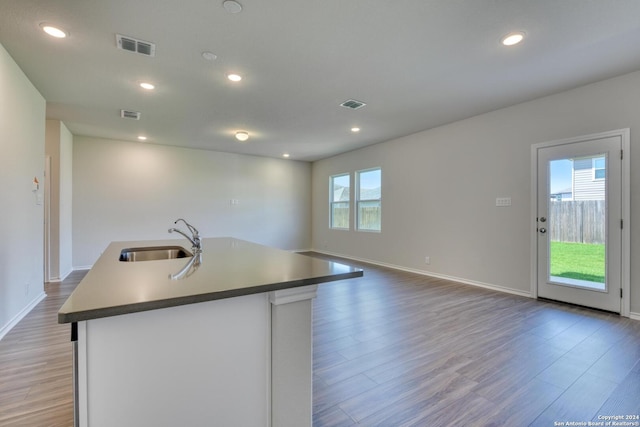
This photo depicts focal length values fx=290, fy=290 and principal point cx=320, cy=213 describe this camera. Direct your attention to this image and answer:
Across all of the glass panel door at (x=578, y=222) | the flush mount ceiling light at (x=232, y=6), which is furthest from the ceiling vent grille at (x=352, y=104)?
the glass panel door at (x=578, y=222)

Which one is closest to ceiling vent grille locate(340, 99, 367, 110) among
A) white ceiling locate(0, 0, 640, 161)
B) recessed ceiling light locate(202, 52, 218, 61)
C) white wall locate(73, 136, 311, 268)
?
white ceiling locate(0, 0, 640, 161)

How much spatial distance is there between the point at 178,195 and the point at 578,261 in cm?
709

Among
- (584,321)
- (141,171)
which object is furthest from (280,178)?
(584,321)

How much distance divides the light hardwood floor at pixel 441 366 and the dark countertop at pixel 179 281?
88 cm

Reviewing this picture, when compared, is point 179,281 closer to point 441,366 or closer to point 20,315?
point 441,366

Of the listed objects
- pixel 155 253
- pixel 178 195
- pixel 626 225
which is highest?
Result: pixel 178 195

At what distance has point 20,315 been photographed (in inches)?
121

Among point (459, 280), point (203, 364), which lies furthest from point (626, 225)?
point (203, 364)

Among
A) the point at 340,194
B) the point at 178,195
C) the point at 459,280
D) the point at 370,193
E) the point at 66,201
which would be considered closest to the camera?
the point at 459,280

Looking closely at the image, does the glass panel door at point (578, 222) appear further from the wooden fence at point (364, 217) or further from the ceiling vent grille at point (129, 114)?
the ceiling vent grille at point (129, 114)

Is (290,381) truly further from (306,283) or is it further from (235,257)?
(235,257)

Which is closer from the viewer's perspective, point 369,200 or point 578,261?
point 578,261

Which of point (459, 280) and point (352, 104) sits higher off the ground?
point (352, 104)

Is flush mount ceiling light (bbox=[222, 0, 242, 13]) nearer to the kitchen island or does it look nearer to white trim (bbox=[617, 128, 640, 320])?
the kitchen island
